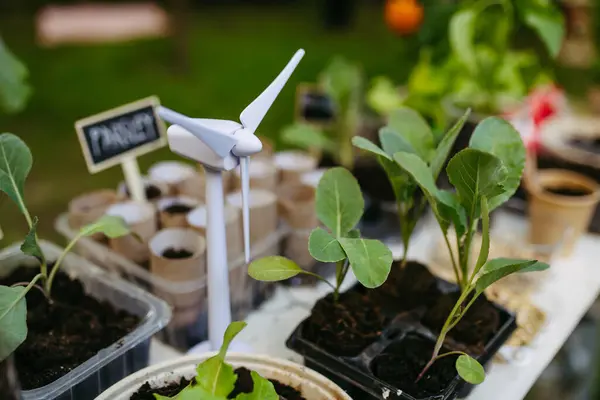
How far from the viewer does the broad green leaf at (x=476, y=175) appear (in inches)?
32.0

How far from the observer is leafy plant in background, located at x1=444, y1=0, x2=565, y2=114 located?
1.44 m

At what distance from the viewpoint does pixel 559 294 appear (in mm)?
1197

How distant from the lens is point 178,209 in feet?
3.81

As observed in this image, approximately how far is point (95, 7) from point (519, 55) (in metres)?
3.85

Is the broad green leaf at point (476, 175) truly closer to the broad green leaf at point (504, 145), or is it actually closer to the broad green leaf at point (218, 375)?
the broad green leaf at point (504, 145)

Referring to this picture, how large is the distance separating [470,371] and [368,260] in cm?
18

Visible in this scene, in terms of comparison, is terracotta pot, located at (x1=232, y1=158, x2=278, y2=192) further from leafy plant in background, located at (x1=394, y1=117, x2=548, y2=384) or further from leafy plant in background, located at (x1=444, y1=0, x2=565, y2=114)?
leafy plant in background, located at (x1=444, y1=0, x2=565, y2=114)

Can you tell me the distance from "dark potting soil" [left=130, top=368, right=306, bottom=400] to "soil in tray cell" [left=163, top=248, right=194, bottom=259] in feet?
0.87

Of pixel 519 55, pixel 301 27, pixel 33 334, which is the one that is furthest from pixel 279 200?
pixel 301 27

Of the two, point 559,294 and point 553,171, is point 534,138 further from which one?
point 559,294

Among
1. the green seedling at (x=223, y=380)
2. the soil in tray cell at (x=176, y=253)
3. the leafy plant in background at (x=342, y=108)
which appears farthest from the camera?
the leafy plant in background at (x=342, y=108)

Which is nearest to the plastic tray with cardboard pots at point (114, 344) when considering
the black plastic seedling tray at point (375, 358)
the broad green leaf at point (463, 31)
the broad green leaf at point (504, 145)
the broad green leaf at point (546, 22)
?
the black plastic seedling tray at point (375, 358)

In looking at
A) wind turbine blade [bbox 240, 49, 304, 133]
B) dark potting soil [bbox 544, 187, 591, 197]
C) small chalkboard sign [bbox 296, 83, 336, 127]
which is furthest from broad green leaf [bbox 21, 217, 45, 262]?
dark potting soil [bbox 544, 187, 591, 197]

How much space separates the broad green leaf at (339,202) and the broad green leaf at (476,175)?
0.47 feet
